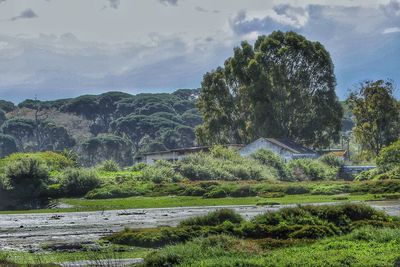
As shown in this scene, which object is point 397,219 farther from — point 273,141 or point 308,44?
point 308,44

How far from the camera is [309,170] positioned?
315 ft

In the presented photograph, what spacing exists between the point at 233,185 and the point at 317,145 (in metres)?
53.2

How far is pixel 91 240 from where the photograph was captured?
32969 millimetres

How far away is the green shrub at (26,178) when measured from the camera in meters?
70.4

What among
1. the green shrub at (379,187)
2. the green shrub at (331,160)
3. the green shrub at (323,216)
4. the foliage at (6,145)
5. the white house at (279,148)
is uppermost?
the foliage at (6,145)

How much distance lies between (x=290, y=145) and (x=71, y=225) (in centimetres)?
7170

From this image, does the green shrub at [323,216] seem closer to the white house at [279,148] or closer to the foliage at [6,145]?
the white house at [279,148]

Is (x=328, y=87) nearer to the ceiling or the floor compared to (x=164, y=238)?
nearer to the ceiling

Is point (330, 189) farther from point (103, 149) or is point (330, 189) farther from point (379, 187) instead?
point (103, 149)

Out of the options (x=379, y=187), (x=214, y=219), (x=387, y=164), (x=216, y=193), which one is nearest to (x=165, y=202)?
(x=216, y=193)

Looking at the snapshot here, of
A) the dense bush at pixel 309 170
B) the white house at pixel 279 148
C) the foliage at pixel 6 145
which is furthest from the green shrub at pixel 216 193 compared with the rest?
the foliage at pixel 6 145

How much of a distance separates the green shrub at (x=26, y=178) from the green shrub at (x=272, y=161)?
113ft

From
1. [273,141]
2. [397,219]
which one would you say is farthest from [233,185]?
[397,219]

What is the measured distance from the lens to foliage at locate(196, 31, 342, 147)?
393 feet
